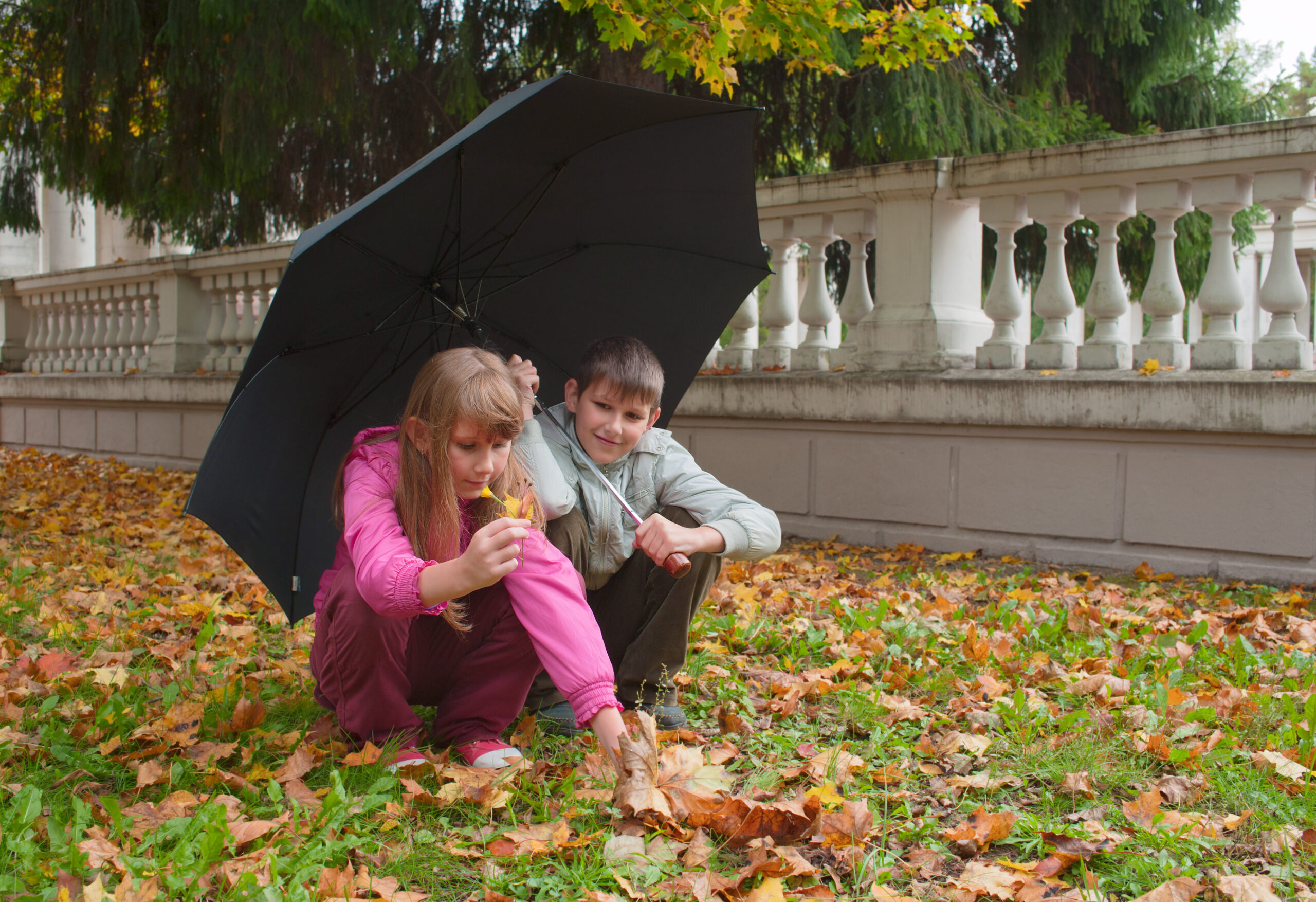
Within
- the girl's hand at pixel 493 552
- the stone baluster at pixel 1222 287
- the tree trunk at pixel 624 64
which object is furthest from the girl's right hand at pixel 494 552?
the tree trunk at pixel 624 64

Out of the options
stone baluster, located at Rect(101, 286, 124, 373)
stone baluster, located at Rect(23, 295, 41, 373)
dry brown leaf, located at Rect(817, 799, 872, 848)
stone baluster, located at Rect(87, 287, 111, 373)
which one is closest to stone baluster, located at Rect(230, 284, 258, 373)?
stone baluster, located at Rect(101, 286, 124, 373)

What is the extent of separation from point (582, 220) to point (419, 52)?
17.5 ft

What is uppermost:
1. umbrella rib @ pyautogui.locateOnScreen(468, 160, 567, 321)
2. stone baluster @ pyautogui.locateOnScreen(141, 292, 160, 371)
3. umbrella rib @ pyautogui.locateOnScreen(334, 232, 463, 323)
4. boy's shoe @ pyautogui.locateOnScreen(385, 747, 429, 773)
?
stone baluster @ pyautogui.locateOnScreen(141, 292, 160, 371)

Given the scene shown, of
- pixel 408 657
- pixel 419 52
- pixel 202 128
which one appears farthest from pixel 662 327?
pixel 202 128

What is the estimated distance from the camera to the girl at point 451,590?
6.77 ft

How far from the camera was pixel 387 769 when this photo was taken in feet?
7.43

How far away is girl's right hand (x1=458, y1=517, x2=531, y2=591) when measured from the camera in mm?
1919

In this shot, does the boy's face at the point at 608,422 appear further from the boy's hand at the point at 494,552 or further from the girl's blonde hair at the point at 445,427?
the boy's hand at the point at 494,552

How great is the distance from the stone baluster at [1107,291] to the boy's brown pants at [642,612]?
306cm

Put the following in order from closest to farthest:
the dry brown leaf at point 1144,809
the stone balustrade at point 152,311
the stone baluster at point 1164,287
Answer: the dry brown leaf at point 1144,809 → the stone baluster at point 1164,287 → the stone balustrade at point 152,311

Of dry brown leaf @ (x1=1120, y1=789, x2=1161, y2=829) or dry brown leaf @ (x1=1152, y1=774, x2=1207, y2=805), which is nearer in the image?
dry brown leaf @ (x1=1120, y1=789, x2=1161, y2=829)

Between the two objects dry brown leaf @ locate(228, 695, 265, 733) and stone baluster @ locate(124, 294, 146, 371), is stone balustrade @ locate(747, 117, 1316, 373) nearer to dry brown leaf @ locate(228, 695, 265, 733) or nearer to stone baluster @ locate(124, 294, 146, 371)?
dry brown leaf @ locate(228, 695, 265, 733)

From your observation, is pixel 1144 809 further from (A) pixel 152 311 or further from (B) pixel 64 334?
(B) pixel 64 334

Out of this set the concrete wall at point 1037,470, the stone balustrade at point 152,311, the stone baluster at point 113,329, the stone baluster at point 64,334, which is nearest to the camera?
the concrete wall at point 1037,470
